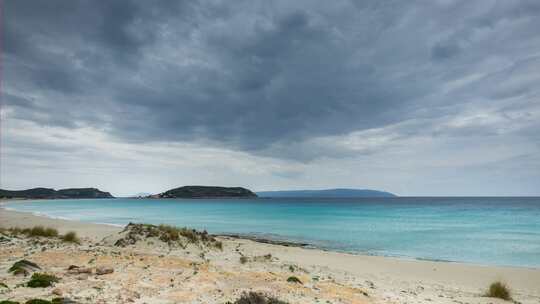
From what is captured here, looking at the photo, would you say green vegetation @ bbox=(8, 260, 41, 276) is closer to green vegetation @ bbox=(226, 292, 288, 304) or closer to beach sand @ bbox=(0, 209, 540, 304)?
beach sand @ bbox=(0, 209, 540, 304)

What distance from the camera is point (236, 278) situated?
539 inches

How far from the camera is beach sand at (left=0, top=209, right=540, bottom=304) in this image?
1086 centimetres

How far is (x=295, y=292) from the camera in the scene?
1173 centimetres

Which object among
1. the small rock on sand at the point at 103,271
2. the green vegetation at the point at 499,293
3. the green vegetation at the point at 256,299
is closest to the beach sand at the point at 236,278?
the small rock on sand at the point at 103,271

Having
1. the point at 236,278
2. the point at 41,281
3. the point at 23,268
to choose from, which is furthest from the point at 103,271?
the point at 236,278

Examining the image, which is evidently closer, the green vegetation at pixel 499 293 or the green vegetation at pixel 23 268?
the green vegetation at pixel 23 268

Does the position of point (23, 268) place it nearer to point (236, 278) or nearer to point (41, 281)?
point (41, 281)

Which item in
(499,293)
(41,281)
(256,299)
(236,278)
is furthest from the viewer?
(499,293)

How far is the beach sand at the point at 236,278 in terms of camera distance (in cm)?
1086

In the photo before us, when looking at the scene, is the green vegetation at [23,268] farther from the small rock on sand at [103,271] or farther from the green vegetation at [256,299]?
the green vegetation at [256,299]

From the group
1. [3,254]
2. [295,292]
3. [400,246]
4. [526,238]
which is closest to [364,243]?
[400,246]

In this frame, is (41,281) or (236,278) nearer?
(41,281)

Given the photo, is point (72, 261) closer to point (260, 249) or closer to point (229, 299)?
point (229, 299)

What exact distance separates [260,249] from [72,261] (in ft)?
46.4
